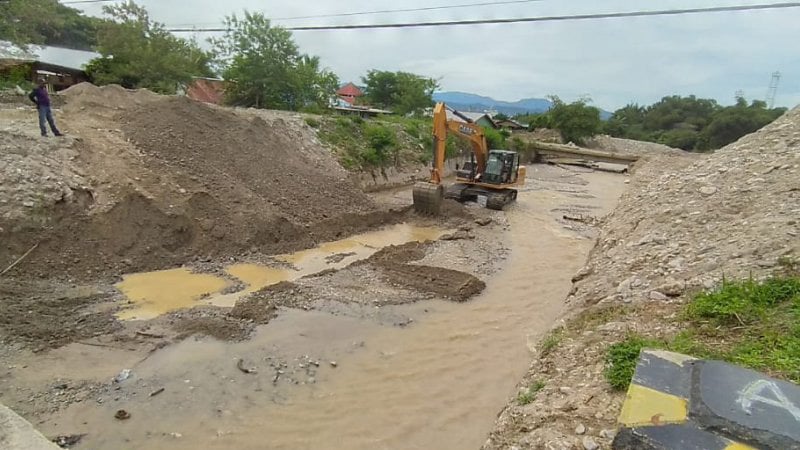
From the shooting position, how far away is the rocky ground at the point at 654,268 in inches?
153

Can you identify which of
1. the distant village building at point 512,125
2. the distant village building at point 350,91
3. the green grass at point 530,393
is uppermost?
the distant village building at point 350,91

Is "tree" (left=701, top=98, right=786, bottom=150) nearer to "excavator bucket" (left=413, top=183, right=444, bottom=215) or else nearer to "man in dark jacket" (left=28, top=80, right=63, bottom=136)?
"excavator bucket" (left=413, top=183, right=444, bottom=215)

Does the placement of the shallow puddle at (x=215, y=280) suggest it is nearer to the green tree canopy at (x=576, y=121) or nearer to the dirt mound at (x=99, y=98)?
the dirt mound at (x=99, y=98)

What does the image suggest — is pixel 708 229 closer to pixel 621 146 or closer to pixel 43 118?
pixel 43 118

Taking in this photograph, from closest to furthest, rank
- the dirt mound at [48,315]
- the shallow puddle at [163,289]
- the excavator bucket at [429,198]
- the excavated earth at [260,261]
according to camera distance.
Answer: the excavated earth at [260,261]
the dirt mound at [48,315]
the shallow puddle at [163,289]
the excavator bucket at [429,198]

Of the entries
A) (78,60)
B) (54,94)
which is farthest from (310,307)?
(78,60)

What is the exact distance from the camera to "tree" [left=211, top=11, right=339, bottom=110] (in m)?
24.6

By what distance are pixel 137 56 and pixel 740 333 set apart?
2525 cm

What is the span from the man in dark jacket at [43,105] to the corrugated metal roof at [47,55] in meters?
11.9

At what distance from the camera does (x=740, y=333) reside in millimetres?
4246

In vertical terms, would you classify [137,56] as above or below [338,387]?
above

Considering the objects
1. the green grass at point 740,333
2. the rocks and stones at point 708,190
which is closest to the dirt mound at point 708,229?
the rocks and stones at point 708,190

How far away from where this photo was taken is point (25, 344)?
22.9ft

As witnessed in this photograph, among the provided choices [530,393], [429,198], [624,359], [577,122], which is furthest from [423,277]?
[577,122]
